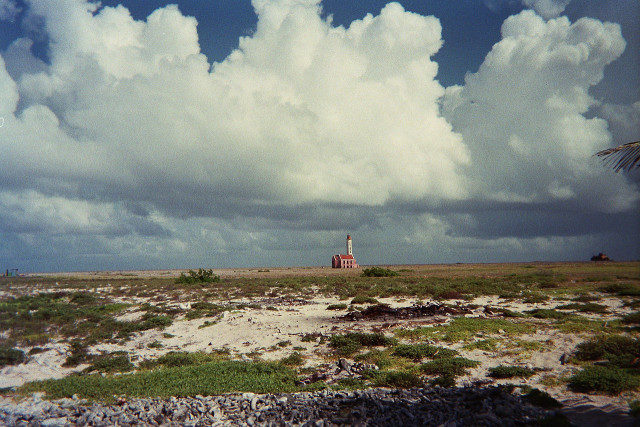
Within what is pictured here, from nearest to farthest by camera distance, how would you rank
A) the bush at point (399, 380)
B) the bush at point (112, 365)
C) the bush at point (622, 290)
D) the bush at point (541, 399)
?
the bush at point (541, 399)
the bush at point (399, 380)
the bush at point (112, 365)
the bush at point (622, 290)

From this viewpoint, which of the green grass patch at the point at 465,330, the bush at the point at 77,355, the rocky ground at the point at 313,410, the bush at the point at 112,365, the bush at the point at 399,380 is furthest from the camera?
the green grass patch at the point at 465,330

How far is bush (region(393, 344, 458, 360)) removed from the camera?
15.3m

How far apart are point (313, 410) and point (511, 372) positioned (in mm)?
7415

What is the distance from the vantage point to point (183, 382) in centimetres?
1355

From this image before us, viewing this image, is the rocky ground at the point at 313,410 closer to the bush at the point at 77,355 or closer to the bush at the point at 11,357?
the bush at the point at 77,355

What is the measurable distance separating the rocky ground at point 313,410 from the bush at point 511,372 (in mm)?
2055

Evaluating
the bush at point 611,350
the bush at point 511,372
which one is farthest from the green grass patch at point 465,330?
the bush at point 511,372

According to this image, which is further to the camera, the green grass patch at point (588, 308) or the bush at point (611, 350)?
the green grass patch at point (588, 308)

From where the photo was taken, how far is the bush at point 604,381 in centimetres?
1117

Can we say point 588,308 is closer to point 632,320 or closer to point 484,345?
point 632,320

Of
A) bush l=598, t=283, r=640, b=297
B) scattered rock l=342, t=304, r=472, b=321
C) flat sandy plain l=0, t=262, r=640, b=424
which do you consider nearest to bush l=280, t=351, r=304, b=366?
flat sandy plain l=0, t=262, r=640, b=424

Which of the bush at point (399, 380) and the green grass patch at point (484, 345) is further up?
the green grass patch at point (484, 345)

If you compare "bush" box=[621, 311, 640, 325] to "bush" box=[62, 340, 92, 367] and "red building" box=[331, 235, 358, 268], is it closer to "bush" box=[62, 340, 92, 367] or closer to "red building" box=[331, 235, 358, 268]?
"bush" box=[62, 340, 92, 367]

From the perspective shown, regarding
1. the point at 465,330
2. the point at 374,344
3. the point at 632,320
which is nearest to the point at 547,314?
the point at 632,320
